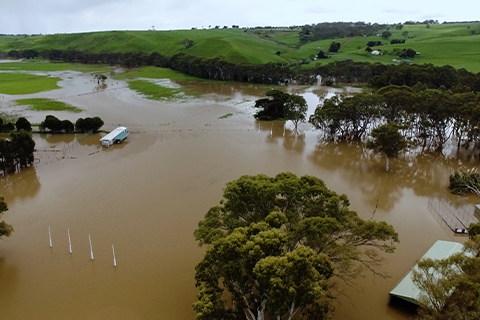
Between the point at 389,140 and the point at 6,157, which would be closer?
the point at 389,140

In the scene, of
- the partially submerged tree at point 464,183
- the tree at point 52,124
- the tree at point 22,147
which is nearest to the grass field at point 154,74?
the tree at point 52,124

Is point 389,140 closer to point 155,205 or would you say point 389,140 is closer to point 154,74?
point 155,205

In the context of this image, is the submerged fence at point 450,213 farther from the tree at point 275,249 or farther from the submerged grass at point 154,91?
the submerged grass at point 154,91

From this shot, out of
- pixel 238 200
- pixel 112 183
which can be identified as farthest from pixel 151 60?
pixel 238 200

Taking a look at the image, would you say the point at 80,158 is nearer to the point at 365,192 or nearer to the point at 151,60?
the point at 365,192

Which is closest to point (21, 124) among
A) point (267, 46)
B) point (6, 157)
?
point (6, 157)

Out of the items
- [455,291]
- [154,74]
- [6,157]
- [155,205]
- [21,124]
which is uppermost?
[154,74]
